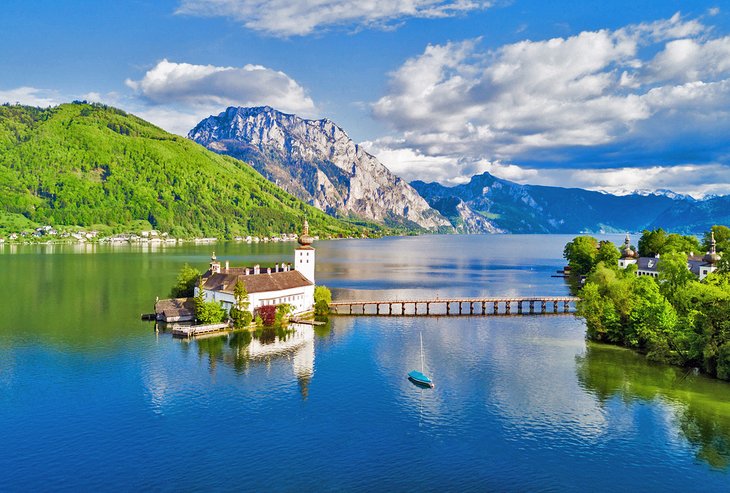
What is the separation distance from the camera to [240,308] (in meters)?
88.0

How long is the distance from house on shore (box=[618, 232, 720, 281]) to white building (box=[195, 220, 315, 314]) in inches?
2925

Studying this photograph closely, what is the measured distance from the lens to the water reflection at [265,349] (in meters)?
66.1

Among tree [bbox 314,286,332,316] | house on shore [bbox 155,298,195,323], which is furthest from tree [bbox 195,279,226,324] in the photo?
tree [bbox 314,286,332,316]

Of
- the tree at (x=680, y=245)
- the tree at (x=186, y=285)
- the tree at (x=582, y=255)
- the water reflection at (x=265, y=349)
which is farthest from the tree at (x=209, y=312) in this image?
the tree at (x=582, y=255)

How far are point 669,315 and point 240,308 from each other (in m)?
63.2

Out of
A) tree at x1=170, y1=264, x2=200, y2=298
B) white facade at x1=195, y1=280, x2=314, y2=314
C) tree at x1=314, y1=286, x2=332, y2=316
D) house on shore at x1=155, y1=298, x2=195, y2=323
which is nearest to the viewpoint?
white facade at x1=195, y1=280, x2=314, y2=314

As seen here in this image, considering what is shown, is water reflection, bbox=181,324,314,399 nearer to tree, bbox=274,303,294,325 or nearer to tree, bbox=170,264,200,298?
tree, bbox=274,303,294,325

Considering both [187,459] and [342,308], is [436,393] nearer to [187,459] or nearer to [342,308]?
[187,459]

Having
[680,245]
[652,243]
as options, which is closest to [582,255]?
[652,243]

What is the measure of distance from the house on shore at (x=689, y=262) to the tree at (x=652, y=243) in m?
9.26

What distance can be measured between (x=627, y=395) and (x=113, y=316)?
8199 centimetres

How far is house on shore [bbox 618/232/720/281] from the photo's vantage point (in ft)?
355

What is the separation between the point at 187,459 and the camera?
137ft

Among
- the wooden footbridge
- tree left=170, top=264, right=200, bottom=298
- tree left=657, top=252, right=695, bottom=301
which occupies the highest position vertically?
tree left=657, top=252, right=695, bottom=301
